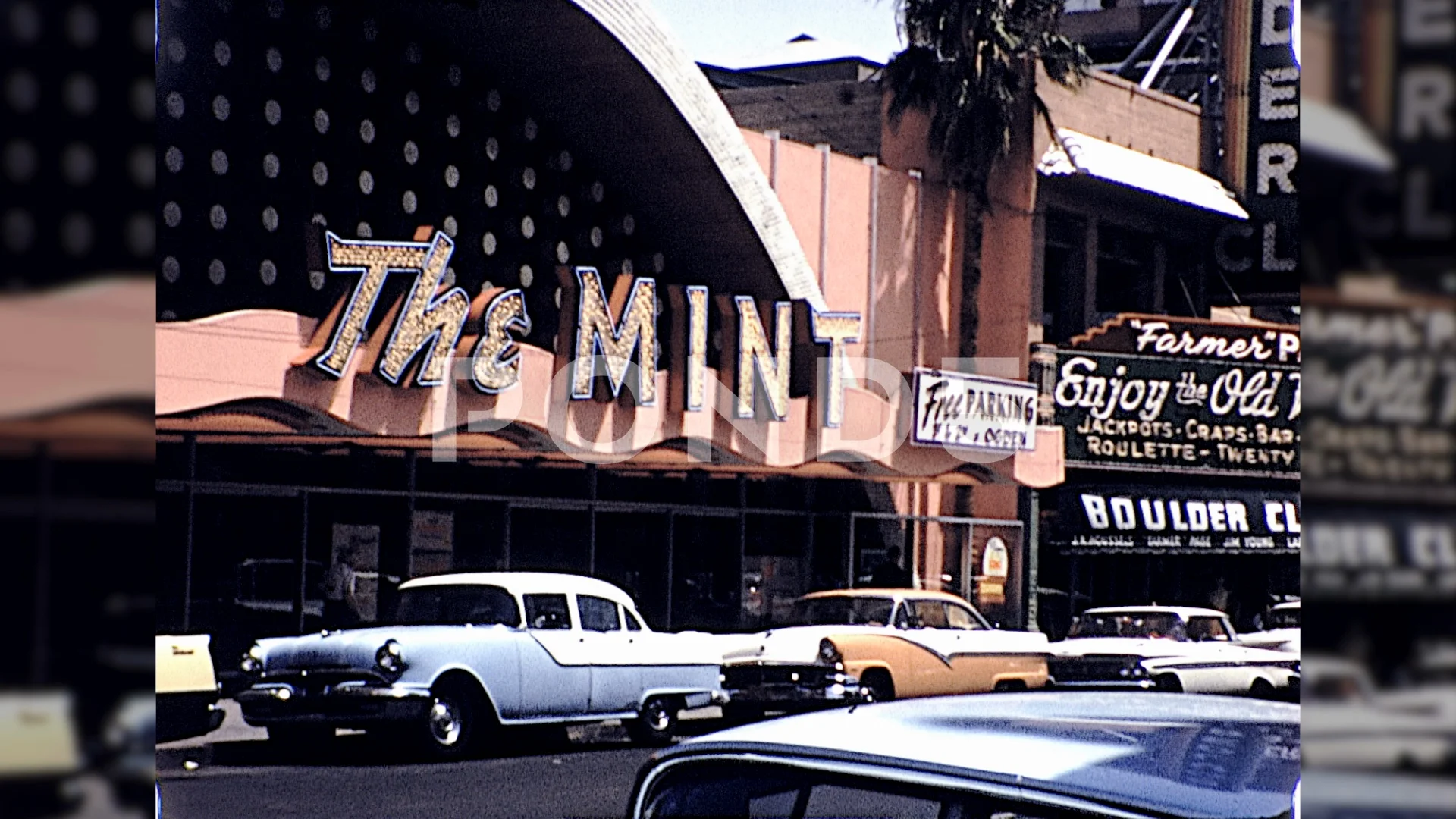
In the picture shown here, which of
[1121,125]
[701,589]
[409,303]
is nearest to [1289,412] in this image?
[1121,125]

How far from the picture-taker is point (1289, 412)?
231 inches

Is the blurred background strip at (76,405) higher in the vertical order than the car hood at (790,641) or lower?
higher

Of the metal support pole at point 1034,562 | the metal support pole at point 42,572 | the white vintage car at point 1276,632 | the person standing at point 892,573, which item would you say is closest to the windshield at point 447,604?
the person standing at point 892,573

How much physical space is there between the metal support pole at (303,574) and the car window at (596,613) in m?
0.83

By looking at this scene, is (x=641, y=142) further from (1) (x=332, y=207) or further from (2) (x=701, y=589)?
(2) (x=701, y=589)

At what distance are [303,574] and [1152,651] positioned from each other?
8.72 feet

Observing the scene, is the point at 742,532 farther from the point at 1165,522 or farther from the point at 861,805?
the point at 861,805

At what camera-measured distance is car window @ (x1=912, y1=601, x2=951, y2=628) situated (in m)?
5.86

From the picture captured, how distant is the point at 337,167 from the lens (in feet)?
18.7

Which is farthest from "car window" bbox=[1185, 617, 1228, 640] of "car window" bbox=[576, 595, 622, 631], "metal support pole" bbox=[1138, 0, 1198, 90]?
"car window" bbox=[576, 595, 622, 631]

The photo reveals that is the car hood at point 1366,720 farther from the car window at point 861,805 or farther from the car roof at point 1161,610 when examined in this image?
the car roof at point 1161,610

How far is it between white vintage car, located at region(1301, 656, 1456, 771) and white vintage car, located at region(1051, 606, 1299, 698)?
2.75 m

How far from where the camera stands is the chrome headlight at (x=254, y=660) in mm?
5223

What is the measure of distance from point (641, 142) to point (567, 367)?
1081 mm
